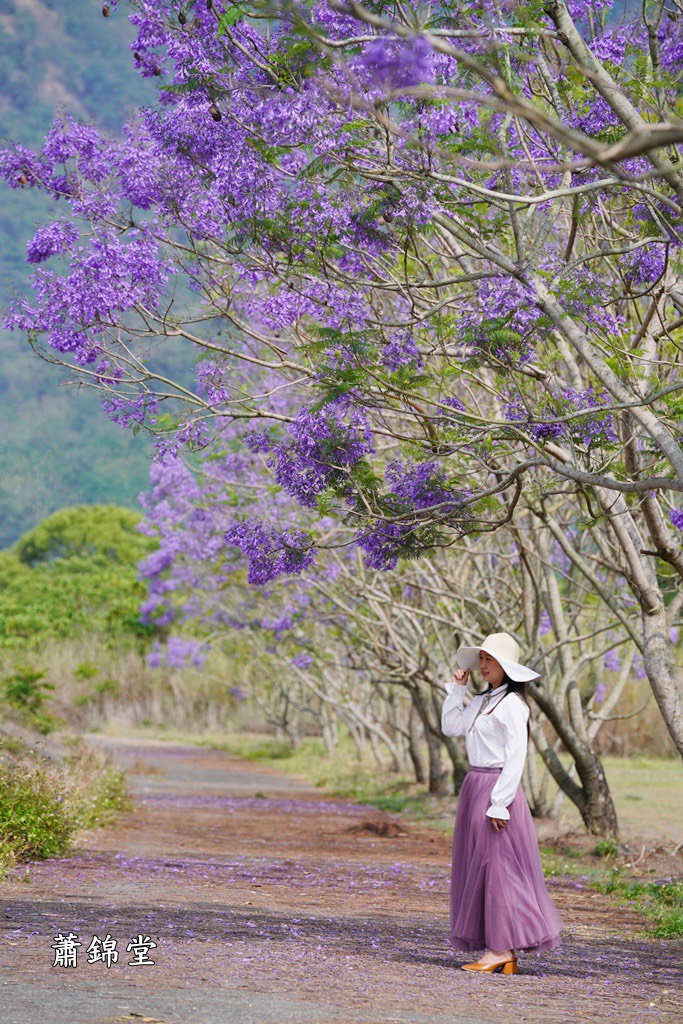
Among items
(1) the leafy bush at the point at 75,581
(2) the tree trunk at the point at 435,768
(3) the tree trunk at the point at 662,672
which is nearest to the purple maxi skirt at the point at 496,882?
(3) the tree trunk at the point at 662,672

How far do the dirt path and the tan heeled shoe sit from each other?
4.0 inches

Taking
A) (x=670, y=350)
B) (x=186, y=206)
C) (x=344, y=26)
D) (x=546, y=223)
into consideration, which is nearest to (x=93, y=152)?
(x=186, y=206)

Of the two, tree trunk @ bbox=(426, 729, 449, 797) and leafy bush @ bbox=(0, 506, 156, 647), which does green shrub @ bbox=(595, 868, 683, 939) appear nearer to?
tree trunk @ bbox=(426, 729, 449, 797)

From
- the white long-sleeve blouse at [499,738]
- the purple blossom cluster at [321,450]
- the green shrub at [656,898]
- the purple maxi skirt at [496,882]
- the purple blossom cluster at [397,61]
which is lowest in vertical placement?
the green shrub at [656,898]

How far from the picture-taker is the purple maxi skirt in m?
6.25

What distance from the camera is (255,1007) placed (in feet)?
16.7

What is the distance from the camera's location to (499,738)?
649cm

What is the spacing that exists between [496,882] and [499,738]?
2.30ft

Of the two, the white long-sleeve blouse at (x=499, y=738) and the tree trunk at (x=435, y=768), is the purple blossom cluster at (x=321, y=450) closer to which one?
the white long-sleeve blouse at (x=499, y=738)

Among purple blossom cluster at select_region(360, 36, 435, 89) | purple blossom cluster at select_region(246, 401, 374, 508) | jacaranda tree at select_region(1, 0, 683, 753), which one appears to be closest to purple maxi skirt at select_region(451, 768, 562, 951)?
jacaranda tree at select_region(1, 0, 683, 753)

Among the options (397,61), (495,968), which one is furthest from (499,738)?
(397,61)

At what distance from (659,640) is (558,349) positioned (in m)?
2.21

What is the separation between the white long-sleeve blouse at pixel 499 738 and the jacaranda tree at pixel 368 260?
51.0 inches

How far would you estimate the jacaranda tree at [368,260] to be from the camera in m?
7.48
